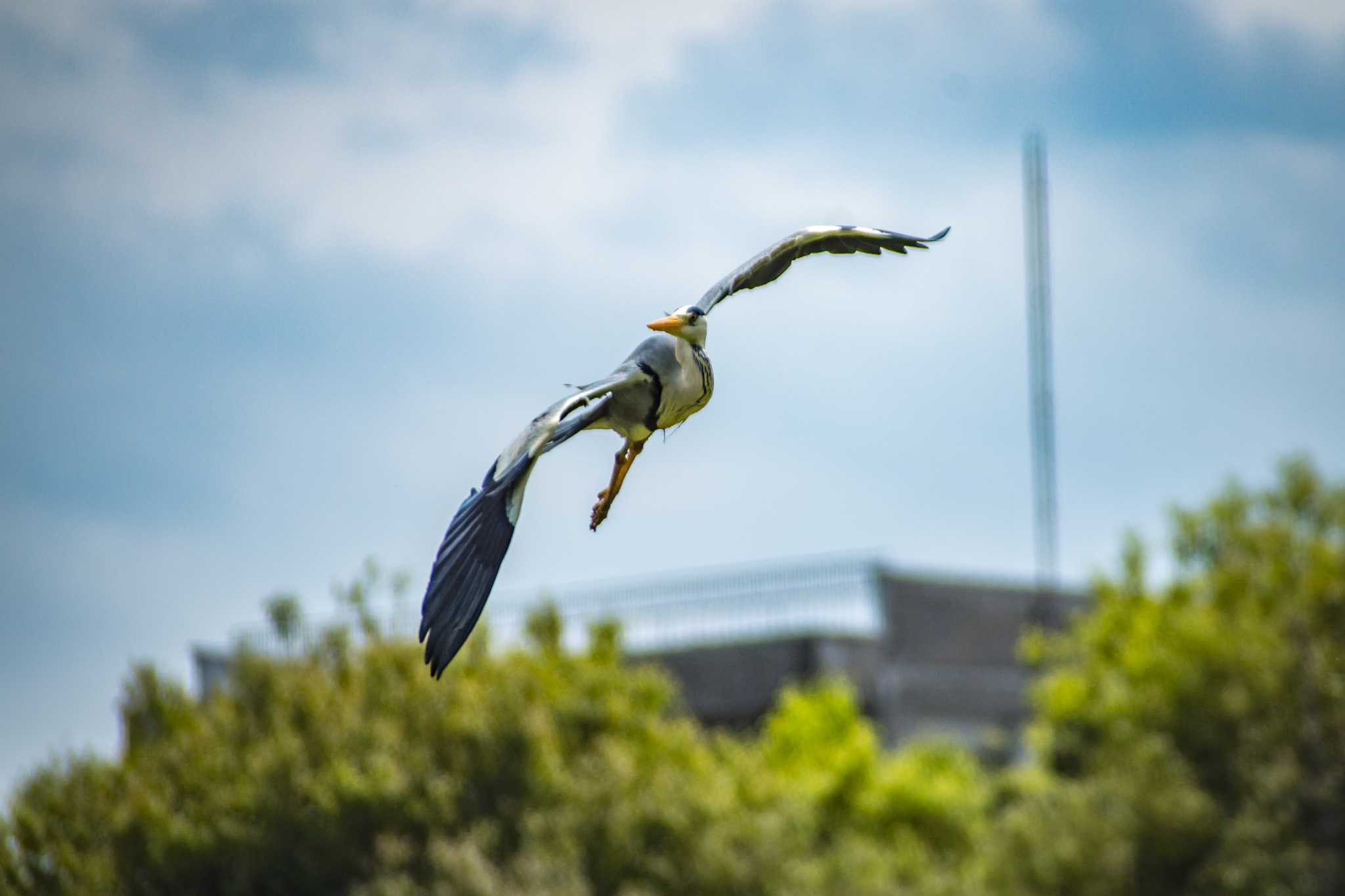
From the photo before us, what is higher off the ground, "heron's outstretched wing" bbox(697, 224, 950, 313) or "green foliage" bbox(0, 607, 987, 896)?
"heron's outstretched wing" bbox(697, 224, 950, 313)

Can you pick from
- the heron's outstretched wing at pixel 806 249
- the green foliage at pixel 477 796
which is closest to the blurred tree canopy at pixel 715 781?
the green foliage at pixel 477 796

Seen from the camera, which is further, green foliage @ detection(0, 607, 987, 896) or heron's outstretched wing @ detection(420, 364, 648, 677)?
green foliage @ detection(0, 607, 987, 896)

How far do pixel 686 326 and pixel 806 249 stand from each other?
46.1 inches

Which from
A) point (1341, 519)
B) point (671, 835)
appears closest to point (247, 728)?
point (671, 835)

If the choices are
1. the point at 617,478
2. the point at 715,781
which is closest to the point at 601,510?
the point at 617,478

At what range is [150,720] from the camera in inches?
1359

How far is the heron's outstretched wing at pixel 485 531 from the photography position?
5.39 m

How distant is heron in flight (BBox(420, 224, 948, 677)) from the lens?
5.41 meters

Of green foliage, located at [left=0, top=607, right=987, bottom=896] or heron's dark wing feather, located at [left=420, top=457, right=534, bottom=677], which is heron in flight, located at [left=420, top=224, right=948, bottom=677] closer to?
heron's dark wing feather, located at [left=420, top=457, right=534, bottom=677]

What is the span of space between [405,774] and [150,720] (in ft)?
19.4

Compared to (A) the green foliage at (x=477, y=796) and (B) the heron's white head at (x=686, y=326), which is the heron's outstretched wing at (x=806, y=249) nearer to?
(B) the heron's white head at (x=686, y=326)

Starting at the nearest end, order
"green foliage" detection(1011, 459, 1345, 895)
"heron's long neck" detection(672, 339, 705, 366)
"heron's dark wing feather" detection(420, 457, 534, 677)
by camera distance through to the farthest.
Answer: "heron's dark wing feather" detection(420, 457, 534, 677) < "heron's long neck" detection(672, 339, 705, 366) < "green foliage" detection(1011, 459, 1345, 895)

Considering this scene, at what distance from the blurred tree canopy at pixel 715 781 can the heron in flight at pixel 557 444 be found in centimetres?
2349

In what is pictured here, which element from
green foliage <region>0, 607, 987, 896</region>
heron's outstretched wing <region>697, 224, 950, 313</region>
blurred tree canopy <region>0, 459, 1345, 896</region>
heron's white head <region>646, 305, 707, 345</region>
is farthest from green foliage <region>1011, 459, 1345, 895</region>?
heron's white head <region>646, 305, 707, 345</region>
